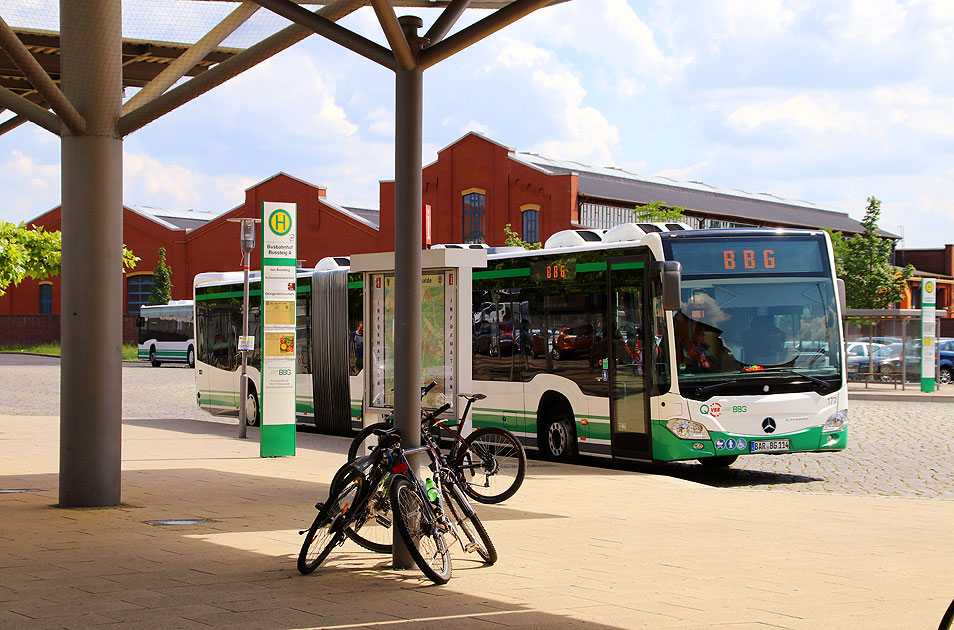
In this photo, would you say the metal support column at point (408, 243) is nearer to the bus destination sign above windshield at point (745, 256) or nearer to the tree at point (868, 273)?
the bus destination sign above windshield at point (745, 256)

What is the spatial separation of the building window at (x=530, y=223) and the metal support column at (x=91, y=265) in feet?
149

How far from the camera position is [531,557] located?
805 cm

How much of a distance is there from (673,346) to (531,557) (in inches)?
250

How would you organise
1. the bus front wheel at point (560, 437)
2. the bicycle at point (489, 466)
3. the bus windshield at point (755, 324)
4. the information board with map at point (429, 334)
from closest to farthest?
the bicycle at point (489, 466) < the information board with map at point (429, 334) < the bus windshield at point (755, 324) < the bus front wheel at point (560, 437)

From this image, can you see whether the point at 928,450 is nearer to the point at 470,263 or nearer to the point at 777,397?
the point at 777,397

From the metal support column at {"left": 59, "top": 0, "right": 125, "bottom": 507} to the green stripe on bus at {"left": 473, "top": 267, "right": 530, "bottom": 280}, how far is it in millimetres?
7438

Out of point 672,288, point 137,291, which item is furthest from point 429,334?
point 137,291

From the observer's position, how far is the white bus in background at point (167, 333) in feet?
180

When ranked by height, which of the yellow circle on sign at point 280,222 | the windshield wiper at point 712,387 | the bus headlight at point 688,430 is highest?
Result: the yellow circle on sign at point 280,222

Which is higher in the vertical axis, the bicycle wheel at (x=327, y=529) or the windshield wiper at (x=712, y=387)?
the windshield wiper at (x=712, y=387)

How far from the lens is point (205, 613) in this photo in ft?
19.9

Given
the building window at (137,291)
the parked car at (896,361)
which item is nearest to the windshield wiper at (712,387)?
the parked car at (896,361)

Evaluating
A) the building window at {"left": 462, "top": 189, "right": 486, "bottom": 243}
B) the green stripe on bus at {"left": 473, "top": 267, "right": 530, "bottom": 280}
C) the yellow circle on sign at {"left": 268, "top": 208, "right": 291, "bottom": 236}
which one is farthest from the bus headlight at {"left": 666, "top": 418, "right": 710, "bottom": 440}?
the building window at {"left": 462, "top": 189, "right": 486, "bottom": 243}

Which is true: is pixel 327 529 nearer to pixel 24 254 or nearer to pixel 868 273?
pixel 24 254
